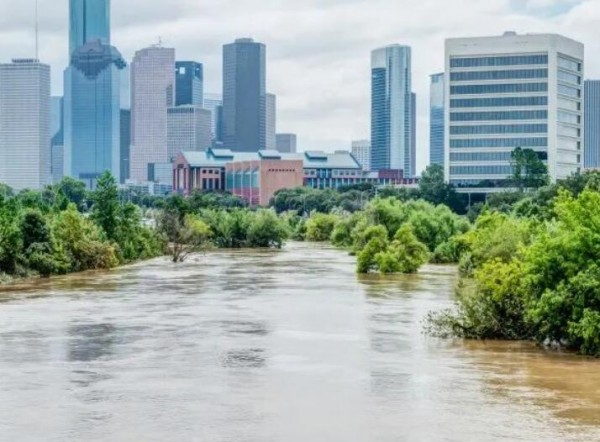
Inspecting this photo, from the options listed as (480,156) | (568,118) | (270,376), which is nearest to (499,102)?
(480,156)

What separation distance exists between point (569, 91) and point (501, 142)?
549 inches

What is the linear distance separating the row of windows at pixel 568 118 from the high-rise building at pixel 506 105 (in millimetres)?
157

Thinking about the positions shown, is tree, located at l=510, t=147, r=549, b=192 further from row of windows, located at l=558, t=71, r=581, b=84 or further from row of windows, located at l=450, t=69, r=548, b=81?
row of windows, located at l=558, t=71, r=581, b=84

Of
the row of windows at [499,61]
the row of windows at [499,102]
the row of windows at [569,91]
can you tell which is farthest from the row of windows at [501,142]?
the row of windows at [499,61]

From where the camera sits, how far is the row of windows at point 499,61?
536 feet

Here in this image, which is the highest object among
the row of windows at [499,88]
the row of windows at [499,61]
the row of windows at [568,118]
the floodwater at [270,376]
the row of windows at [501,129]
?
the row of windows at [499,61]

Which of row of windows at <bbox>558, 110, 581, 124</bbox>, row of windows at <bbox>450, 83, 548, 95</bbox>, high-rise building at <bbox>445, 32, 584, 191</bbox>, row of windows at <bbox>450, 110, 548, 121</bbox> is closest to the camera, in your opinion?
high-rise building at <bbox>445, 32, 584, 191</bbox>

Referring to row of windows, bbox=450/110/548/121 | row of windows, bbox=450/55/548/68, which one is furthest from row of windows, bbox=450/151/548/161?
row of windows, bbox=450/55/548/68

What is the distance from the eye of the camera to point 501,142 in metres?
167

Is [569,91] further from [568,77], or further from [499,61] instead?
[499,61]

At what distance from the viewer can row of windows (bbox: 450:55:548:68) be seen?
163500 millimetres

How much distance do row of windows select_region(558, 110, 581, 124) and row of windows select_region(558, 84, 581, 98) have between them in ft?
10.2

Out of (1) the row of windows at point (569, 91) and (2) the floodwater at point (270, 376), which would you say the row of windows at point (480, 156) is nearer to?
(1) the row of windows at point (569, 91)

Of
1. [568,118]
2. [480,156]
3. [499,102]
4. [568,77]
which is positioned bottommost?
[480,156]
